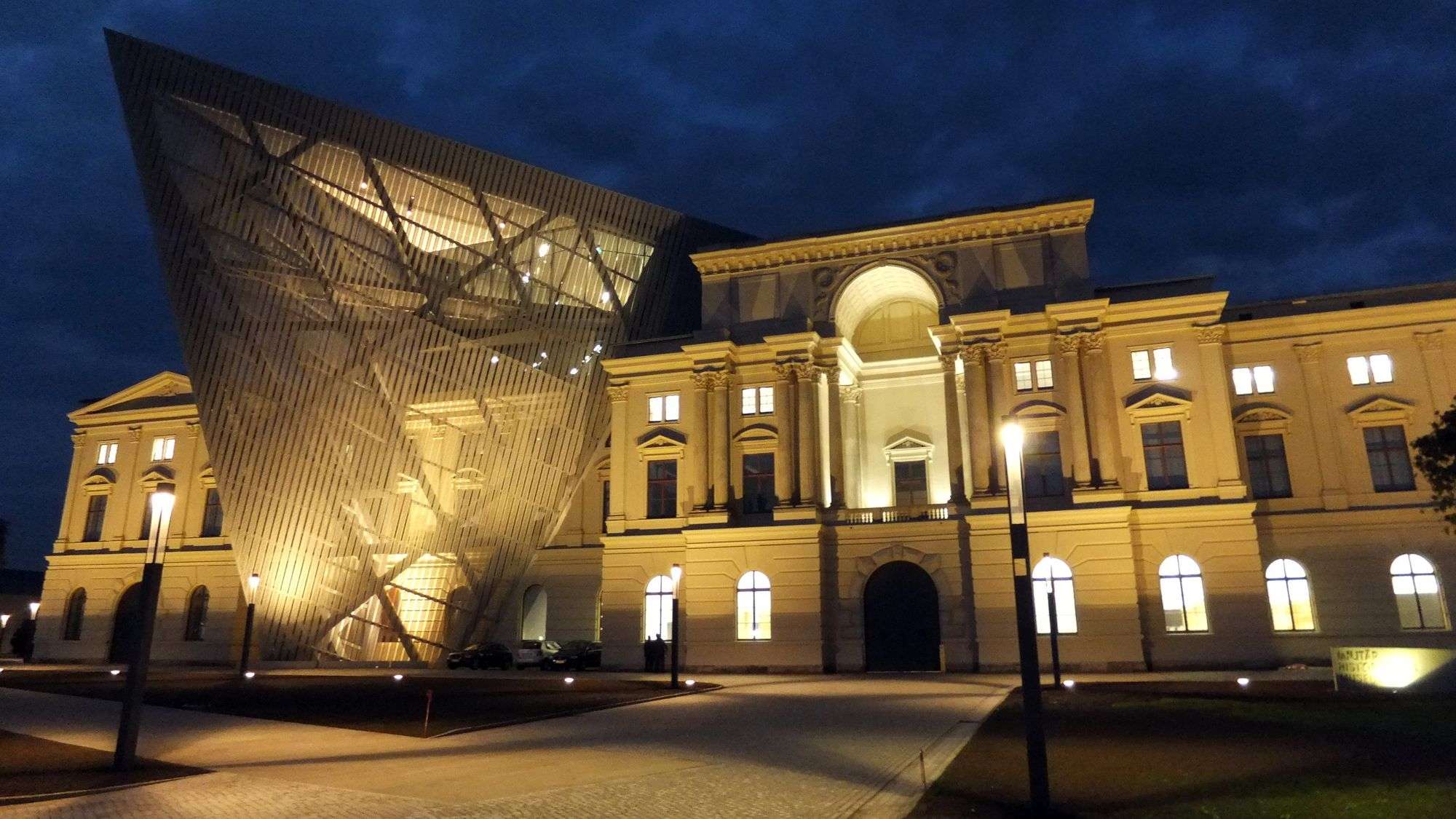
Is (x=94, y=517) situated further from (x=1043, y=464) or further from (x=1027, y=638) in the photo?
(x=1027, y=638)

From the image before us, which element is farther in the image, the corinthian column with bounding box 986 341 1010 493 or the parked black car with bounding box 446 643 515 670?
the parked black car with bounding box 446 643 515 670

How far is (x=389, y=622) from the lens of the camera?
43.1 meters

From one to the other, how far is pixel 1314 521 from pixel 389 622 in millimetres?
40043

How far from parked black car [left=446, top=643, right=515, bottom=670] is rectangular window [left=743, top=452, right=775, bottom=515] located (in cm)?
1289

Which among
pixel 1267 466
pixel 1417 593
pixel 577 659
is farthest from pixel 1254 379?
pixel 577 659

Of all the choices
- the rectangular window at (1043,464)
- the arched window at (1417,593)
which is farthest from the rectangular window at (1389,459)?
the rectangular window at (1043,464)

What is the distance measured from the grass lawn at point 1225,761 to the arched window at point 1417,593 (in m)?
18.9

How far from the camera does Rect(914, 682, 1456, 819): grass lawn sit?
10.2 m

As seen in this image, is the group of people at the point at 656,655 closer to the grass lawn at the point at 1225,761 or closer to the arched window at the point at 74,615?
the grass lawn at the point at 1225,761

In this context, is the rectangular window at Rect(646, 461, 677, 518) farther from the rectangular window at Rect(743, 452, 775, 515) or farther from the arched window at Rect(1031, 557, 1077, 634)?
the arched window at Rect(1031, 557, 1077, 634)

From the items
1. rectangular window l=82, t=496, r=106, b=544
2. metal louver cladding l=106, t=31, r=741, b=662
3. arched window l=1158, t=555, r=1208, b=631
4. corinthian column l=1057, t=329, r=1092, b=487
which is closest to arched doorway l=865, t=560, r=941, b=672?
corinthian column l=1057, t=329, r=1092, b=487

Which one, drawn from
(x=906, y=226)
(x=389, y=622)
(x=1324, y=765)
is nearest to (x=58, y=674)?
(x=389, y=622)

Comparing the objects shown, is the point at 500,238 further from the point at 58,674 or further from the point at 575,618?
the point at 58,674

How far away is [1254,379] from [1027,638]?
3480 cm
